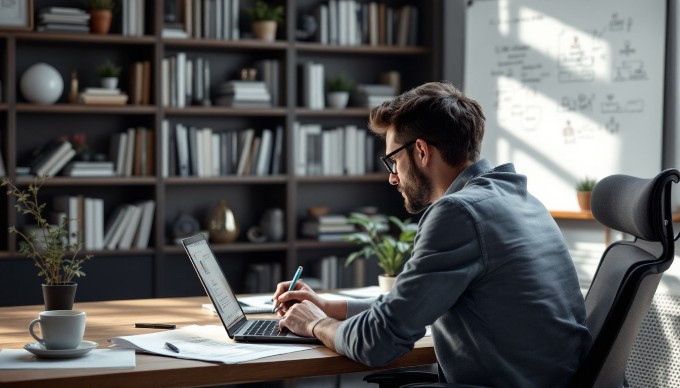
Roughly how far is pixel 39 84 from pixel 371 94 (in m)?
1.78

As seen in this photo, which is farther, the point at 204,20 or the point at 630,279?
the point at 204,20

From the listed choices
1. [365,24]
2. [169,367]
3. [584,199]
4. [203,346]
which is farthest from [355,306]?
[365,24]

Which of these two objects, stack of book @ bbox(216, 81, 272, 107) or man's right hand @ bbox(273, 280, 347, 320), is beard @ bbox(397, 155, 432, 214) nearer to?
man's right hand @ bbox(273, 280, 347, 320)

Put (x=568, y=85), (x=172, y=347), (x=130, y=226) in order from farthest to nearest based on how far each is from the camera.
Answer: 1. (x=130, y=226)
2. (x=568, y=85)
3. (x=172, y=347)

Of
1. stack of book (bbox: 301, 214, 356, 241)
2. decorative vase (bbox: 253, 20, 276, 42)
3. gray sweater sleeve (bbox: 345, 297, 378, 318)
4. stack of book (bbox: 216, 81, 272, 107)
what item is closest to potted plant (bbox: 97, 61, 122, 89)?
stack of book (bbox: 216, 81, 272, 107)

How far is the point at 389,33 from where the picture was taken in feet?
17.6

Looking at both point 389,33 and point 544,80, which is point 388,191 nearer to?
point 389,33

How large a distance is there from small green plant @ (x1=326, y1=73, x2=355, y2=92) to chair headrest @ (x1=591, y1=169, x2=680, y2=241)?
3.16m

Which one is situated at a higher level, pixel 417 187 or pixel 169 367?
pixel 417 187

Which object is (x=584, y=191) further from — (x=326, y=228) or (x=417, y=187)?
(x=417, y=187)

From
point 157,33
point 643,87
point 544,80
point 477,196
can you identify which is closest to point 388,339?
point 477,196

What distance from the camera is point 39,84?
4.61 metres

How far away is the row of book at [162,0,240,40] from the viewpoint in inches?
190

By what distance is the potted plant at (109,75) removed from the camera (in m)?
4.73
